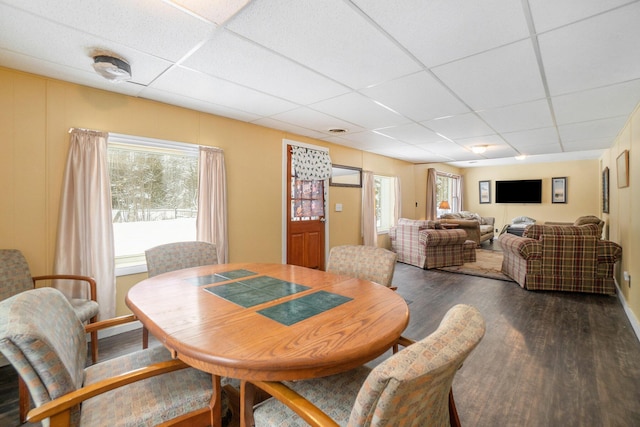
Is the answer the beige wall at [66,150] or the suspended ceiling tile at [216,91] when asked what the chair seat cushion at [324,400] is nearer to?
the suspended ceiling tile at [216,91]

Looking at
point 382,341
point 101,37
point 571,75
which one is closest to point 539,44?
point 571,75

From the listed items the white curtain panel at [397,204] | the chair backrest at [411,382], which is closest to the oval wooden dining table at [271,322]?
the chair backrest at [411,382]

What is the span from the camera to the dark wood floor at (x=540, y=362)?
1.74 m

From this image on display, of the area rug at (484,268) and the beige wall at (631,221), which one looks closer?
the beige wall at (631,221)

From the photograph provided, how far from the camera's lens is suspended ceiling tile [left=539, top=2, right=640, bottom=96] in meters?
1.65

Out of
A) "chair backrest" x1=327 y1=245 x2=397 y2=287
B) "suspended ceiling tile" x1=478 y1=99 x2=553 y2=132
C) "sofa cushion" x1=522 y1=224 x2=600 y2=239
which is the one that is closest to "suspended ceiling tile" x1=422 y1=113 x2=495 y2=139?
"suspended ceiling tile" x1=478 y1=99 x2=553 y2=132

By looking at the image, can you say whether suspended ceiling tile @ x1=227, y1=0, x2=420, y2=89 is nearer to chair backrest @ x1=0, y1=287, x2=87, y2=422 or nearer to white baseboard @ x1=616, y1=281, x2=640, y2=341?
chair backrest @ x1=0, y1=287, x2=87, y2=422

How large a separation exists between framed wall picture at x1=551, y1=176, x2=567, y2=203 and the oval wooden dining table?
32.1 ft

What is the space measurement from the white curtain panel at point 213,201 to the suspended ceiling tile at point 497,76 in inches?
96.6

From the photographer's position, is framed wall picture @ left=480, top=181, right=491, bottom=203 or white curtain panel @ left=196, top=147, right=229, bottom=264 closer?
white curtain panel @ left=196, top=147, right=229, bottom=264

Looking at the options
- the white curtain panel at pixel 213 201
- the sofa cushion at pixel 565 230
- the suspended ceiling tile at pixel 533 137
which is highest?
the suspended ceiling tile at pixel 533 137

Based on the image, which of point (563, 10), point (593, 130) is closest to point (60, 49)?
point (563, 10)

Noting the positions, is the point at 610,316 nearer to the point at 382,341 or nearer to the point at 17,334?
the point at 382,341

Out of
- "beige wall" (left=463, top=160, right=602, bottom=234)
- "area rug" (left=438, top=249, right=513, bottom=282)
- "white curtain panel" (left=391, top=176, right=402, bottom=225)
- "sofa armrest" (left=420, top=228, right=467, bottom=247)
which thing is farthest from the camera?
"beige wall" (left=463, top=160, right=602, bottom=234)
